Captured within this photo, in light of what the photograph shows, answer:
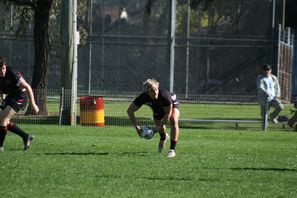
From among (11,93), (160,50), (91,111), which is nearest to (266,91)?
(91,111)

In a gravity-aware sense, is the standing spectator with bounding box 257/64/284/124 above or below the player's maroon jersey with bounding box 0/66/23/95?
below

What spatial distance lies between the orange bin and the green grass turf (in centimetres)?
381

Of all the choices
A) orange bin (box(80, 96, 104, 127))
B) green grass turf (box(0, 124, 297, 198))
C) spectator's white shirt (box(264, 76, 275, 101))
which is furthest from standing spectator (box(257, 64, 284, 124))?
orange bin (box(80, 96, 104, 127))

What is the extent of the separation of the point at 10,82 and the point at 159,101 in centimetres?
258

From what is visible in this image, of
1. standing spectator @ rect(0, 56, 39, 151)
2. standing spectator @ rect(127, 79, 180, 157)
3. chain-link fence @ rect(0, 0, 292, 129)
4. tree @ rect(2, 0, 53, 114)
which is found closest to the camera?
standing spectator @ rect(0, 56, 39, 151)

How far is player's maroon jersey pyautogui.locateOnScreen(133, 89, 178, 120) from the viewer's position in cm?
1365

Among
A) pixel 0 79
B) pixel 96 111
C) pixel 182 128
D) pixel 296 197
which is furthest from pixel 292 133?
pixel 296 197

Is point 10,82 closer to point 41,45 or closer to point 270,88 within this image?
point 270,88

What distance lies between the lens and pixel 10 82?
1339cm

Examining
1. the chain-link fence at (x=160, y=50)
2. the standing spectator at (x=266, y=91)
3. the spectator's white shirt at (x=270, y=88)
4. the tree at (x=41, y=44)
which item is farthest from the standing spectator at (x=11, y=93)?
the chain-link fence at (x=160, y=50)

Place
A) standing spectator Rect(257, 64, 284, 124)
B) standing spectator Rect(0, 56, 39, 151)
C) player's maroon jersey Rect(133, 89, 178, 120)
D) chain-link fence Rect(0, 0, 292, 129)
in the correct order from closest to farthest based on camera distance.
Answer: standing spectator Rect(0, 56, 39, 151) < player's maroon jersey Rect(133, 89, 178, 120) < standing spectator Rect(257, 64, 284, 124) < chain-link fence Rect(0, 0, 292, 129)

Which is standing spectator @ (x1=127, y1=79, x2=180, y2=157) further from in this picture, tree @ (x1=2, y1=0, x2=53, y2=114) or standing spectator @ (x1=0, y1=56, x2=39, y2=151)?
tree @ (x1=2, y1=0, x2=53, y2=114)

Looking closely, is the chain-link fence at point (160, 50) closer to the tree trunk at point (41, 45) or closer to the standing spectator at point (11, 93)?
the tree trunk at point (41, 45)

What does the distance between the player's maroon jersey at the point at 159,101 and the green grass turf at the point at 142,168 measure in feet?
2.46
